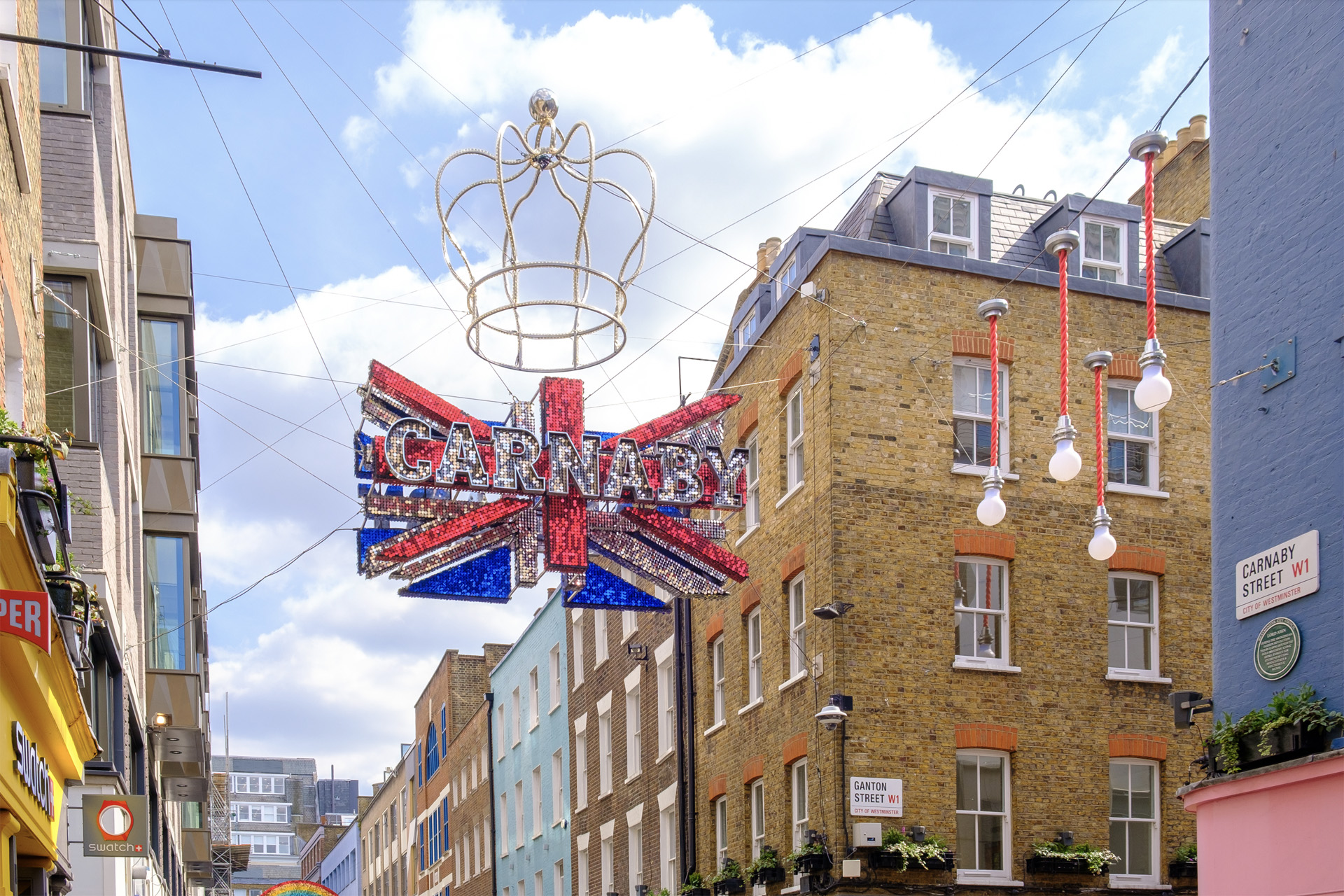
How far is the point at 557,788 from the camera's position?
37.2m

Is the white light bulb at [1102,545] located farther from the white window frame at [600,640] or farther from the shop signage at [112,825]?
the white window frame at [600,640]

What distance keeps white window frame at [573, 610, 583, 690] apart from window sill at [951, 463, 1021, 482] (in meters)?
15.6

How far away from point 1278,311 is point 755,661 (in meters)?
12.4

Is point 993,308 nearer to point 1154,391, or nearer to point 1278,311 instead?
point 1278,311

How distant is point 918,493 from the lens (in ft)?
72.8

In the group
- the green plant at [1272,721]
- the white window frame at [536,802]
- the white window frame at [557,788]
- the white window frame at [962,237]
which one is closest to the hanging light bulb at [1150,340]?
the green plant at [1272,721]

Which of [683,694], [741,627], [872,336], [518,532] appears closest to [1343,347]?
[518,532]

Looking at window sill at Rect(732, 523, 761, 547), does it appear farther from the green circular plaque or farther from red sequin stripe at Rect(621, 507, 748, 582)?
the green circular plaque

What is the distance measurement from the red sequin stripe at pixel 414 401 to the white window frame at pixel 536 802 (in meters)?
24.6

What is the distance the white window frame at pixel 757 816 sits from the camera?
2422 cm

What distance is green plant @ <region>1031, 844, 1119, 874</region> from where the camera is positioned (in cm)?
2091

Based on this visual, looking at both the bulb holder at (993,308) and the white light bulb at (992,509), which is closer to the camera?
the white light bulb at (992,509)

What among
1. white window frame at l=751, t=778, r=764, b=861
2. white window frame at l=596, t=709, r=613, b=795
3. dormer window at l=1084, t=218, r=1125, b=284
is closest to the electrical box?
white window frame at l=751, t=778, r=764, b=861

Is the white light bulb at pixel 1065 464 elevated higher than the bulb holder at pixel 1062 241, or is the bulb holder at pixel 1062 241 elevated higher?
the bulb holder at pixel 1062 241
